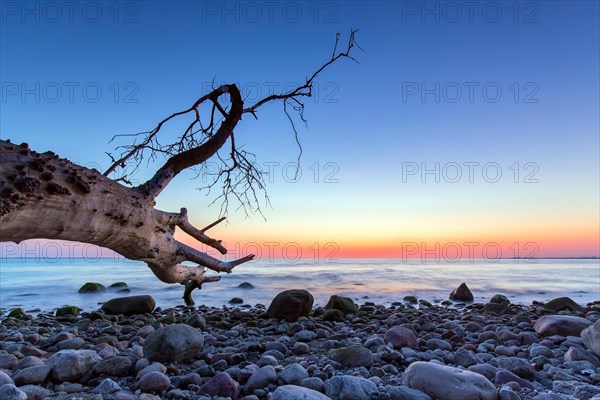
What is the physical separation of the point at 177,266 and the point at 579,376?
416 cm

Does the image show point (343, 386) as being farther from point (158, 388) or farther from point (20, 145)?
point (20, 145)

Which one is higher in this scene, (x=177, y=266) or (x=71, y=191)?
(x=71, y=191)

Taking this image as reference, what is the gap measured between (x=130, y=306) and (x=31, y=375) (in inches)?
181

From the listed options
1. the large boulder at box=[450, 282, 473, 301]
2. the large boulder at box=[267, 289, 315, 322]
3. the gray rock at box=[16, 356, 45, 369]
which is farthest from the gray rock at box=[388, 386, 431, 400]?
the large boulder at box=[450, 282, 473, 301]

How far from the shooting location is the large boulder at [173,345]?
11.5 ft

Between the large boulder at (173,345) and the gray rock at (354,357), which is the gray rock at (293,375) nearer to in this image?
the gray rock at (354,357)

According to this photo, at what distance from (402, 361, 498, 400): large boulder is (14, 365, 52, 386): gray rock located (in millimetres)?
2736

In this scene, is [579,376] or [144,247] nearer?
[579,376]

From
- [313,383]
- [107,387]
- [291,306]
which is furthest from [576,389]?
[291,306]

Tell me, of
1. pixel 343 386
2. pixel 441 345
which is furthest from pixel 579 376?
pixel 343 386

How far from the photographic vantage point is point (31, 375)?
297cm

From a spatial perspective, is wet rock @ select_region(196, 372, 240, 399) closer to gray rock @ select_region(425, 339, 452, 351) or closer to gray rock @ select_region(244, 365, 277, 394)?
gray rock @ select_region(244, 365, 277, 394)

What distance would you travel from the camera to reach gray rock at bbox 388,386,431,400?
2604mm

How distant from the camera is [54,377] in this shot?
9.99 feet
